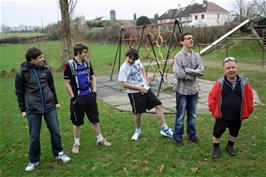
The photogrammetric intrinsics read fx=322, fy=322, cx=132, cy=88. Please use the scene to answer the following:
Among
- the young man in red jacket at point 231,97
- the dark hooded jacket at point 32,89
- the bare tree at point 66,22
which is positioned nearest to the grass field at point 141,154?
the young man in red jacket at point 231,97

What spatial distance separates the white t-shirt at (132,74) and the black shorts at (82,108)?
0.58m

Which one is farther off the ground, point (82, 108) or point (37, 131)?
point (82, 108)

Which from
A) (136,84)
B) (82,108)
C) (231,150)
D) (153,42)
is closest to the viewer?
(231,150)

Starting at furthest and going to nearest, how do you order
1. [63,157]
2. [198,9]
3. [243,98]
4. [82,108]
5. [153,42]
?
[198,9]
[153,42]
[82,108]
[63,157]
[243,98]

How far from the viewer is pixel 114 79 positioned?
13.3m

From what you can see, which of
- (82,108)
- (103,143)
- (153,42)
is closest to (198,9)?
(153,42)

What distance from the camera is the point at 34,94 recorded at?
437 cm

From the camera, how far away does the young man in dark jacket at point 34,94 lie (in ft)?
14.2

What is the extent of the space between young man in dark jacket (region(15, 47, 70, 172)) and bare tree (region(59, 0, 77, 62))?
535 inches

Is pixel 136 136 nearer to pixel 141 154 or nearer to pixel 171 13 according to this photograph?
pixel 141 154

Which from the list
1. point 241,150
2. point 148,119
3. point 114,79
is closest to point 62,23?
point 114,79

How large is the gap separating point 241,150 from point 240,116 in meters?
0.70

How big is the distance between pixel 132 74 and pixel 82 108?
991mm

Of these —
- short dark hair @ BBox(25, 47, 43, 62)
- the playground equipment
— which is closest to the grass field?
short dark hair @ BBox(25, 47, 43, 62)
